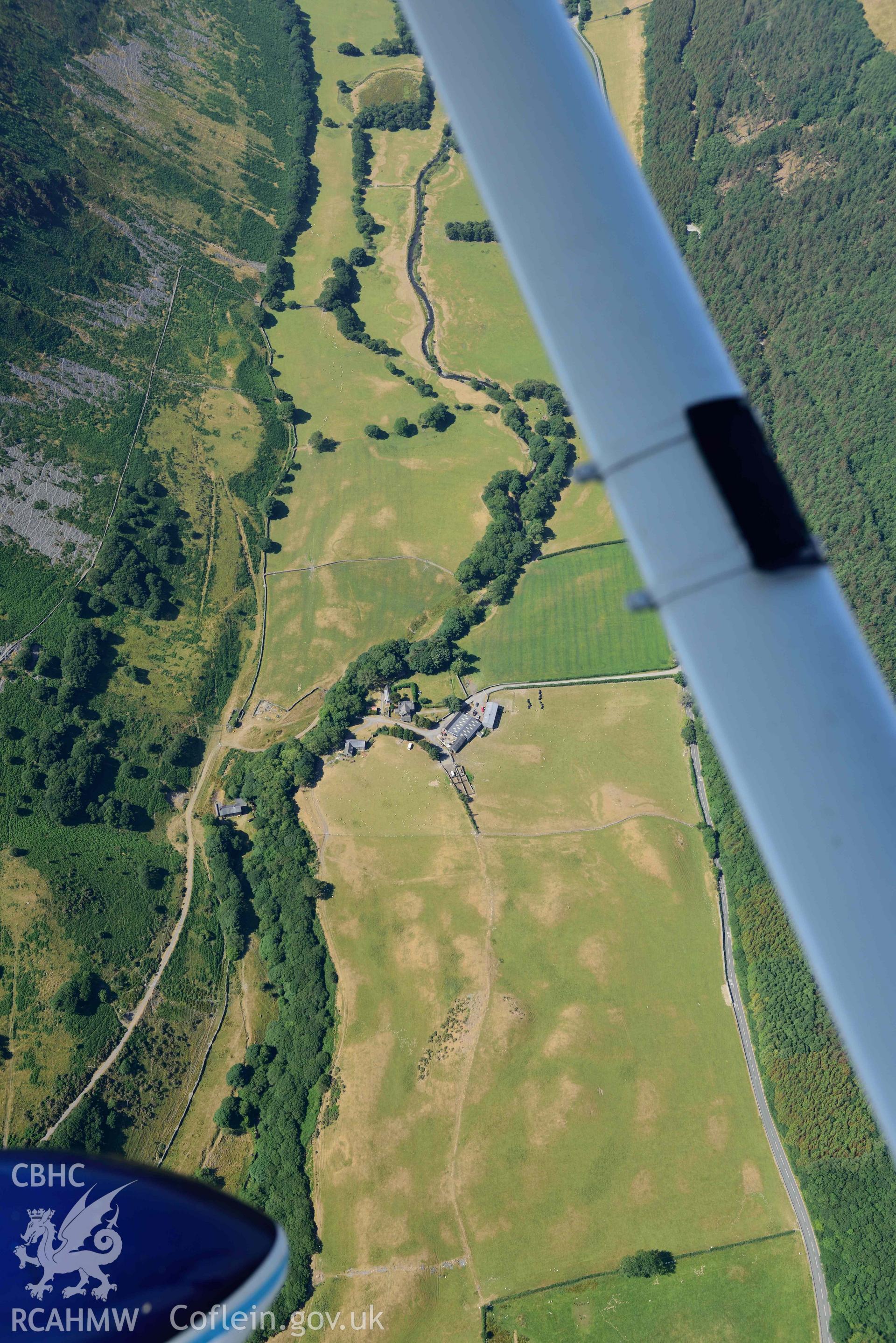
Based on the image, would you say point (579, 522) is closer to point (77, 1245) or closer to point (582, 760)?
point (582, 760)

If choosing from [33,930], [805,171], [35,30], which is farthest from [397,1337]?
[35,30]

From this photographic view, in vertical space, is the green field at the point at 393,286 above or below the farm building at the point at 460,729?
above

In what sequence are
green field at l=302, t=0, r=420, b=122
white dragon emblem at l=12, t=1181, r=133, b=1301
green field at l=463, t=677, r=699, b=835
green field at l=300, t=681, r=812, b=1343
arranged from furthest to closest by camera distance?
green field at l=302, t=0, r=420, b=122, green field at l=463, t=677, r=699, b=835, green field at l=300, t=681, r=812, b=1343, white dragon emblem at l=12, t=1181, r=133, b=1301

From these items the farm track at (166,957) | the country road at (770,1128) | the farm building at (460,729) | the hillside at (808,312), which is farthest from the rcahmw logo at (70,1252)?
the country road at (770,1128)

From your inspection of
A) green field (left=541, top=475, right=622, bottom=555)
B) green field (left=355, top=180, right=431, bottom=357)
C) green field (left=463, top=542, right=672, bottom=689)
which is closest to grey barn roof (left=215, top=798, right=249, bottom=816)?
green field (left=463, top=542, right=672, bottom=689)

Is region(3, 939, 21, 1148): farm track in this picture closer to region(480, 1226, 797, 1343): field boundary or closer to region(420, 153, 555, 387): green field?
region(480, 1226, 797, 1343): field boundary

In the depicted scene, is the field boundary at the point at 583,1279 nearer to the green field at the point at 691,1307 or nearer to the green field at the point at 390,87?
the green field at the point at 691,1307

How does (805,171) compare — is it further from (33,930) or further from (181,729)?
(33,930)

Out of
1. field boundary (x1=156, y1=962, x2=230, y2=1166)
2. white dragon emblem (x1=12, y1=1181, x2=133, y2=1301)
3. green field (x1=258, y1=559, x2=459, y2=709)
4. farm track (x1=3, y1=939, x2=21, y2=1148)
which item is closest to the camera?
white dragon emblem (x1=12, y1=1181, x2=133, y2=1301)
